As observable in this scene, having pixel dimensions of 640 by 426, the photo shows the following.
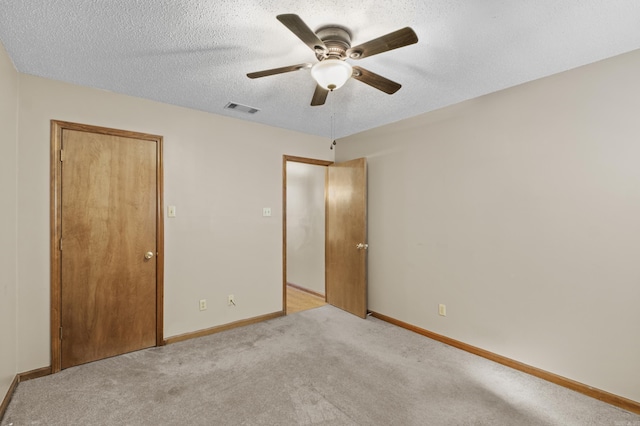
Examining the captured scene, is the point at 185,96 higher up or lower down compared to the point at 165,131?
higher up

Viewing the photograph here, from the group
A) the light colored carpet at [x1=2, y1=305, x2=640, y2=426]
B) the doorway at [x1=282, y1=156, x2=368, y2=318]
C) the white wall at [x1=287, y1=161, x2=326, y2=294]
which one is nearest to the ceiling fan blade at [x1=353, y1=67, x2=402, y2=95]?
the doorway at [x1=282, y1=156, x2=368, y2=318]

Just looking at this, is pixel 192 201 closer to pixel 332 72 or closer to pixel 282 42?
pixel 282 42

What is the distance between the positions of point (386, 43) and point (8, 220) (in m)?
2.78

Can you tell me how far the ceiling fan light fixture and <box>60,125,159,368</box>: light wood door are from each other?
2011 mm

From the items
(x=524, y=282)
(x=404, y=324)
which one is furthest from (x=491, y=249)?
(x=404, y=324)

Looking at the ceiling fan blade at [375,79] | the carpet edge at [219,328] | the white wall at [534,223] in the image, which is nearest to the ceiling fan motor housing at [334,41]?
the ceiling fan blade at [375,79]

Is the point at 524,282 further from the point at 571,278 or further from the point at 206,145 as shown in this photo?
the point at 206,145

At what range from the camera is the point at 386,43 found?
1536 millimetres

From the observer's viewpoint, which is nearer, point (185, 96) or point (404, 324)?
point (185, 96)

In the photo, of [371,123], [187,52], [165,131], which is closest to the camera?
[187,52]

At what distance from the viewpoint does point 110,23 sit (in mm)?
1712

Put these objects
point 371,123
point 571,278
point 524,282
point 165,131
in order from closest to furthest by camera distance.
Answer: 1. point 571,278
2. point 524,282
3. point 165,131
4. point 371,123

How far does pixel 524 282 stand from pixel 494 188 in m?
0.84

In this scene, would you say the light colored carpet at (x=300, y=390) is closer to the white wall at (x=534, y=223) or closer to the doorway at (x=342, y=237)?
the white wall at (x=534, y=223)
